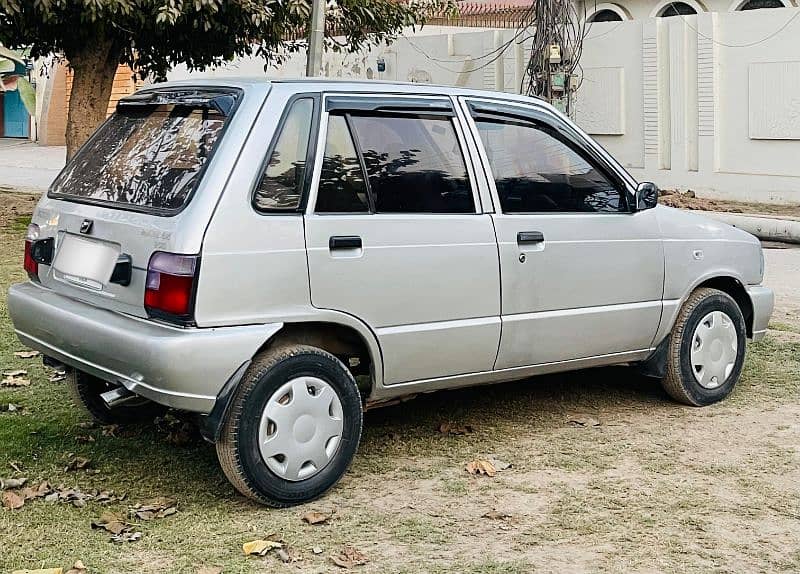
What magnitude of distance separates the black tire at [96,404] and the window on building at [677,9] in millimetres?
17265

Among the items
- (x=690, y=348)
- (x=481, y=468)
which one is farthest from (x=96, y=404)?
(x=690, y=348)

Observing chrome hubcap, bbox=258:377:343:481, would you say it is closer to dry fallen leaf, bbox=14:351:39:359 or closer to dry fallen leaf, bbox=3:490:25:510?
dry fallen leaf, bbox=3:490:25:510

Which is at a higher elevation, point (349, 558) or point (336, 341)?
point (336, 341)

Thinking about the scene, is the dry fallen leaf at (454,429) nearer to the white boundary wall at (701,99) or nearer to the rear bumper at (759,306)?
the rear bumper at (759,306)

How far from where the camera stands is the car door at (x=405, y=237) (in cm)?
486

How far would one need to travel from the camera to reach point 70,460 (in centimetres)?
530

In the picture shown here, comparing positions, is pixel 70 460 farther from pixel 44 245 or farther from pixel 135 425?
pixel 44 245

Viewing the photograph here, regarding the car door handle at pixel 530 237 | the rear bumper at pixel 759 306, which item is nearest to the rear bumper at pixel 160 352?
the car door handle at pixel 530 237

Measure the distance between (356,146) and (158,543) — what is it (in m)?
1.82

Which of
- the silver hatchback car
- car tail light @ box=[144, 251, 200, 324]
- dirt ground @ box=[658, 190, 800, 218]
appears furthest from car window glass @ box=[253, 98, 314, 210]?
dirt ground @ box=[658, 190, 800, 218]

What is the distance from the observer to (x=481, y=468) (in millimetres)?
5234

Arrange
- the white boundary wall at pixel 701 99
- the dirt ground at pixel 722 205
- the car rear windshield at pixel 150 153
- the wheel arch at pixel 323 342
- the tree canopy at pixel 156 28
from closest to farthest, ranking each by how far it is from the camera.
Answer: the wheel arch at pixel 323 342 → the car rear windshield at pixel 150 153 → the tree canopy at pixel 156 28 → the dirt ground at pixel 722 205 → the white boundary wall at pixel 701 99

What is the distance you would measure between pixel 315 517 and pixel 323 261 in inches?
40.1

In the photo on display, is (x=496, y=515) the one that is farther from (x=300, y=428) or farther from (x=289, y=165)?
(x=289, y=165)
